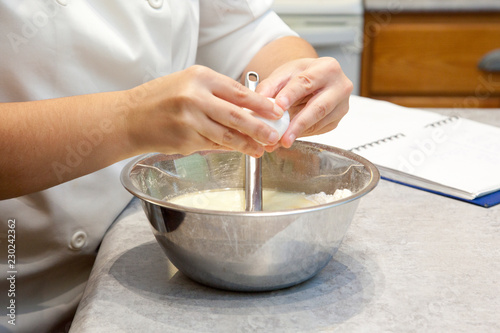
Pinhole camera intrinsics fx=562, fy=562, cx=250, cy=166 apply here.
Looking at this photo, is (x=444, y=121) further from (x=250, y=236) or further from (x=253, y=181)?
(x=250, y=236)

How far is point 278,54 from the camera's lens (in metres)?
0.88

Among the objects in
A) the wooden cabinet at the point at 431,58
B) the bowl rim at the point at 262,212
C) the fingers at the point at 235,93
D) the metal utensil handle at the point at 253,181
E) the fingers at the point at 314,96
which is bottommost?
the wooden cabinet at the point at 431,58

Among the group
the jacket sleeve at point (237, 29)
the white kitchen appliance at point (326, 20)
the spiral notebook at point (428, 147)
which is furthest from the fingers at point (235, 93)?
the white kitchen appliance at point (326, 20)

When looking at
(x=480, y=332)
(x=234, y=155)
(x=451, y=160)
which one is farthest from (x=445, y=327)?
(x=451, y=160)

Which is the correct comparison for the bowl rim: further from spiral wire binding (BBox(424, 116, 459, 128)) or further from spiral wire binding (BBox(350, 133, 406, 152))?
spiral wire binding (BBox(424, 116, 459, 128))

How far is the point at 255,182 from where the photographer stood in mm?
582

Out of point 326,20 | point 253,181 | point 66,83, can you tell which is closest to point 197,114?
point 253,181

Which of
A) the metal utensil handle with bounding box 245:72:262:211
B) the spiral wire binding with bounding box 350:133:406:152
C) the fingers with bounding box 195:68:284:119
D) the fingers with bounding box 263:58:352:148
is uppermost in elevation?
the fingers with bounding box 195:68:284:119

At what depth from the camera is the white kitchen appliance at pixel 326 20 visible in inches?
71.5

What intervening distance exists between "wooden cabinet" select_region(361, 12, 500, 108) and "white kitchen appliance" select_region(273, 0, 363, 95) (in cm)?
6

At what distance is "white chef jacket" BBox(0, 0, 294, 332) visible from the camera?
2.06ft

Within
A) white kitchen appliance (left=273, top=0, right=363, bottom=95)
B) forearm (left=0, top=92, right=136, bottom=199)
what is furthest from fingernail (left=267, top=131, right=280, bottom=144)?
white kitchen appliance (left=273, top=0, right=363, bottom=95)

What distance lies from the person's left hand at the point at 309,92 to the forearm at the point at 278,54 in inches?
9.2

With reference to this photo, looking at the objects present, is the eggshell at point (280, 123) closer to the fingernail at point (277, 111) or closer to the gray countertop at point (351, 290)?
the fingernail at point (277, 111)
